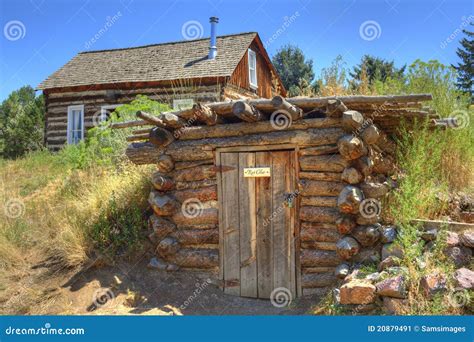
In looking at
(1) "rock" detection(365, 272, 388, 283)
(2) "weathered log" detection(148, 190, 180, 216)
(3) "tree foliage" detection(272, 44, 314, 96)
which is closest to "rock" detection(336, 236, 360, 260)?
(1) "rock" detection(365, 272, 388, 283)

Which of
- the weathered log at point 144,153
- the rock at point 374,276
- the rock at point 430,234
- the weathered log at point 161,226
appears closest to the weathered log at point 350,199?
the rock at point 430,234

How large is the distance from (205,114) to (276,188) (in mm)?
1568

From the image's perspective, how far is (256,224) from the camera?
7.45m

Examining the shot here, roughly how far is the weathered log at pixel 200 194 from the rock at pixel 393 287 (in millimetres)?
3201

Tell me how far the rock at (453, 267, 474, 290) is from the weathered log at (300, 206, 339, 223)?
1989 mm

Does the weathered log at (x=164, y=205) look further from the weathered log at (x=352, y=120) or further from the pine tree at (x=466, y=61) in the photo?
the pine tree at (x=466, y=61)

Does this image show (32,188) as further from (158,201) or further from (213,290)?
(213,290)

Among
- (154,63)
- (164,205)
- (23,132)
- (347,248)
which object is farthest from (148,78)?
(347,248)

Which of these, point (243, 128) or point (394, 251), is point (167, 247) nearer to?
point (243, 128)

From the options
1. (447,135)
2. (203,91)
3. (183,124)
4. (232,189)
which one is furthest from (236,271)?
(203,91)

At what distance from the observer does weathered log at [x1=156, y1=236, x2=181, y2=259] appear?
793cm

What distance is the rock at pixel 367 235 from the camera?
665 centimetres

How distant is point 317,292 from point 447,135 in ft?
11.5

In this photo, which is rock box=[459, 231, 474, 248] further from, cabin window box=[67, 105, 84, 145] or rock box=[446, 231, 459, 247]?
cabin window box=[67, 105, 84, 145]
